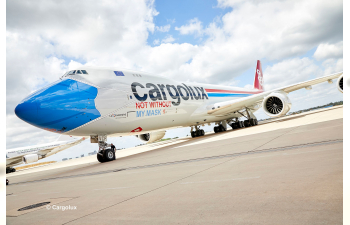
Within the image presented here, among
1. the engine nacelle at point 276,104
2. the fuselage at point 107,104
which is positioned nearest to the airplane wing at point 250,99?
the engine nacelle at point 276,104

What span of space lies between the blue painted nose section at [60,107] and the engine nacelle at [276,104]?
444 inches

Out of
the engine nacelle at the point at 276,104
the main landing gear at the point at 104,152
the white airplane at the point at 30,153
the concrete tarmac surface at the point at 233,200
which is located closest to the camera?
the concrete tarmac surface at the point at 233,200

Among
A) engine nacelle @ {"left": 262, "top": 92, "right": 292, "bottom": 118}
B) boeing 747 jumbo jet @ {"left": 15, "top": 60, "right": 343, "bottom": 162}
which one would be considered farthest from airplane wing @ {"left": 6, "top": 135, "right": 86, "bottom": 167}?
engine nacelle @ {"left": 262, "top": 92, "right": 292, "bottom": 118}

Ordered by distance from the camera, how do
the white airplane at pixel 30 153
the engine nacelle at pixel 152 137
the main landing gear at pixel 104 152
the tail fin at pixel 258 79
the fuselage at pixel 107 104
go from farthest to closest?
the tail fin at pixel 258 79 → the white airplane at pixel 30 153 → the engine nacelle at pixel 152 137 → the main landing gear at pixel 104 152 → the fuselage at pixel 107 104

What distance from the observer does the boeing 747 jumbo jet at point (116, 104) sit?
9461 millimetres

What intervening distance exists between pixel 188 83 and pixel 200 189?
14.5 meters

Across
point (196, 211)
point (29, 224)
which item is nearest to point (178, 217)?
point (196, 211)

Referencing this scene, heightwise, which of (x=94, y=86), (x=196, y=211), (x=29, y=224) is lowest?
(x=29, y=224)

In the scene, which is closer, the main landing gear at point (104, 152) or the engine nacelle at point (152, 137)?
the main landing gear at point (104, 152)

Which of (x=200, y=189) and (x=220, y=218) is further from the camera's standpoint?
(x=200, y=189)

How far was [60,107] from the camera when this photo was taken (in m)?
9.45

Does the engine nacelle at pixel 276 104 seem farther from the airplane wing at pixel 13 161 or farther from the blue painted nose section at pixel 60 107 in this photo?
the airplane wing at pixel 13 161

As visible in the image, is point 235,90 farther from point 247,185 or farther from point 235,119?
point 247,185

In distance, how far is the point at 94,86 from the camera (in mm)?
10789
